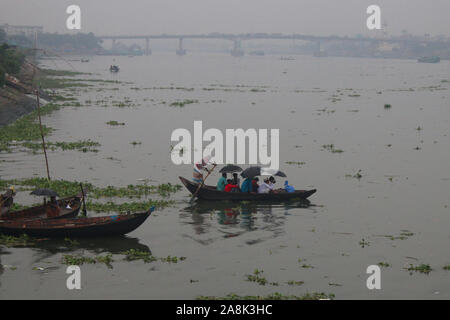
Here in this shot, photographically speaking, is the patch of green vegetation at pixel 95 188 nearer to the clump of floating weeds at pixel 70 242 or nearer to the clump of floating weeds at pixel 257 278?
the clump of floating weeds at pixel 70 242

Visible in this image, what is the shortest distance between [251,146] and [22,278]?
2487 centimetres

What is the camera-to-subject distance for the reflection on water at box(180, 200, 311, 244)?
73.2 ft

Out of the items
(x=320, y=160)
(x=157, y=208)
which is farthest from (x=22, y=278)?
(x=320, y=160)

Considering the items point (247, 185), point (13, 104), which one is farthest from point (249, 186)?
point (13, 104)

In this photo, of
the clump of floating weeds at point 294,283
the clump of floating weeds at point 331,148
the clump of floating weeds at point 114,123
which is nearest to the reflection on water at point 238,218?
the clump of floating weeds at point 294,283

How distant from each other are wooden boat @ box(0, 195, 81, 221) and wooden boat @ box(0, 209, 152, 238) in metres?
0.88

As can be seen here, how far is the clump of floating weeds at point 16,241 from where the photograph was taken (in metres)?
20.2

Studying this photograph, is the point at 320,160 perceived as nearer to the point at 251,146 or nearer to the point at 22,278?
the point at 251,146

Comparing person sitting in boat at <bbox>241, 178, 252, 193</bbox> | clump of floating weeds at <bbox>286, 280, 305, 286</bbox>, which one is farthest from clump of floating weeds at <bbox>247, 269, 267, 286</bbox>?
person sitting in boat at <bbox>241, 178, 252, 193</bbox>

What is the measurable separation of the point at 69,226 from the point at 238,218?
6.48 m

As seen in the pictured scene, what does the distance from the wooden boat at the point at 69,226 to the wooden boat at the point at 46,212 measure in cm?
88

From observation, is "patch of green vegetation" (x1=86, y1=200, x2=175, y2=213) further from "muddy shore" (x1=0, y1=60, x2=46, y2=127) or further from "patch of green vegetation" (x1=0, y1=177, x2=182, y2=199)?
"muddy shore" (x1=0, y1=60, x2=46, y2=127)

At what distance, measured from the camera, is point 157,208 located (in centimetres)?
2505

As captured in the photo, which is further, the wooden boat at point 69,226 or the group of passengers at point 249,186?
the group of passengers at point 249,186
